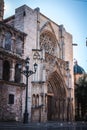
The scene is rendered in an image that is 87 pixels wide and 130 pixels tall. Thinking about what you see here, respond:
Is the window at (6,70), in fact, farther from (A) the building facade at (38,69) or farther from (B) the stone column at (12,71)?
(B) the stone column at (12,71)

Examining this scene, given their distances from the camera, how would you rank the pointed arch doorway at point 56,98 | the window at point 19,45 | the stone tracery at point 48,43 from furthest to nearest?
1. the stone tracery at point 48,43
2. the pointed arch doorway at point 56,98
3. the window at point 19,45

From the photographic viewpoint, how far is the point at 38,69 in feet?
75.4

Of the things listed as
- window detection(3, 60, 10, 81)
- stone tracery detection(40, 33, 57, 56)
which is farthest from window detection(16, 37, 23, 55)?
stone tracery detection(40, 33, 57, 56)

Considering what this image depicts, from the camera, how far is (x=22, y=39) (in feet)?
74.6

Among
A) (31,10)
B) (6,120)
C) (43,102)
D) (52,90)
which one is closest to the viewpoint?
(6,120)

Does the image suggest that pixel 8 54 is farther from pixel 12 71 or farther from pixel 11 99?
pixel 11 99

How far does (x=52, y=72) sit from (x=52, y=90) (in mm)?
2651

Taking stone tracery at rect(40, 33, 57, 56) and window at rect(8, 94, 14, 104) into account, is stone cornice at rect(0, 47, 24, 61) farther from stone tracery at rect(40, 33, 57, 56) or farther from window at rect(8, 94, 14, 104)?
stone tracery at rect(40, 33, 57, 56)

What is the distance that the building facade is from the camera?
66.1ft

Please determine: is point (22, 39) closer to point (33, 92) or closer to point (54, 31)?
point (33, 92)

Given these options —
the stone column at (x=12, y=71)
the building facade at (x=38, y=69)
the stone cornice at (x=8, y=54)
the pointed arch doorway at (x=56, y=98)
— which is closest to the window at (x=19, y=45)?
the building facade at (x=38, y=69)

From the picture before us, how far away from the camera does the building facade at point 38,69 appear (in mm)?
20156

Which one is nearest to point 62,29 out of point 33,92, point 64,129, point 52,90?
point 52,90

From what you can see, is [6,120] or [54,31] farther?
[54,31]
